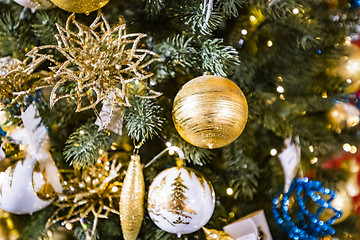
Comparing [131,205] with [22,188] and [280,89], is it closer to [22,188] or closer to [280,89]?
[22,188]

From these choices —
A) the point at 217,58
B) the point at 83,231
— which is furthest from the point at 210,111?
the point at 83,231

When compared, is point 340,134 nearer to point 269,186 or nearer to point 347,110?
point 347,110

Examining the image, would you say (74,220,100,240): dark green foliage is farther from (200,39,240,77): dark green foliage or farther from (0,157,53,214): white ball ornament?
(200,39,240,77): dark green foliage

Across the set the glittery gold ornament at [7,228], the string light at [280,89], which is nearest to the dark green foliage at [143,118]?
the string light at [280,89]

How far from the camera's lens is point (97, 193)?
1.91 feet

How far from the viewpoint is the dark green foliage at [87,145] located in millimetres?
541

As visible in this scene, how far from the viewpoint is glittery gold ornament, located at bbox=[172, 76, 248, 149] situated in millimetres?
443

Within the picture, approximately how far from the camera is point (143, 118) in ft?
1.72

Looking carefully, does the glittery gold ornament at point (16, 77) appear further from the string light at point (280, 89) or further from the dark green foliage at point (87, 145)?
the string light at point (280, 89)

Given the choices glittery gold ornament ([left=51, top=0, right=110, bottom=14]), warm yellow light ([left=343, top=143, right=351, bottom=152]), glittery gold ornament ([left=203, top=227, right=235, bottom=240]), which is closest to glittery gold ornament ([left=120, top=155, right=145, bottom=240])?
glittery gold ornament ([left=203, top=227, right=235, bottom=240])

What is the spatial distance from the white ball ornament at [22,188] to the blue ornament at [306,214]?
40 cm

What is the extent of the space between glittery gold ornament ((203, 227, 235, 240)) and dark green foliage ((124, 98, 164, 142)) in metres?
0.17

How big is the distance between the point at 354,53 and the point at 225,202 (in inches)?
15.1

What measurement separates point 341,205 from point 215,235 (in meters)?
0.27
